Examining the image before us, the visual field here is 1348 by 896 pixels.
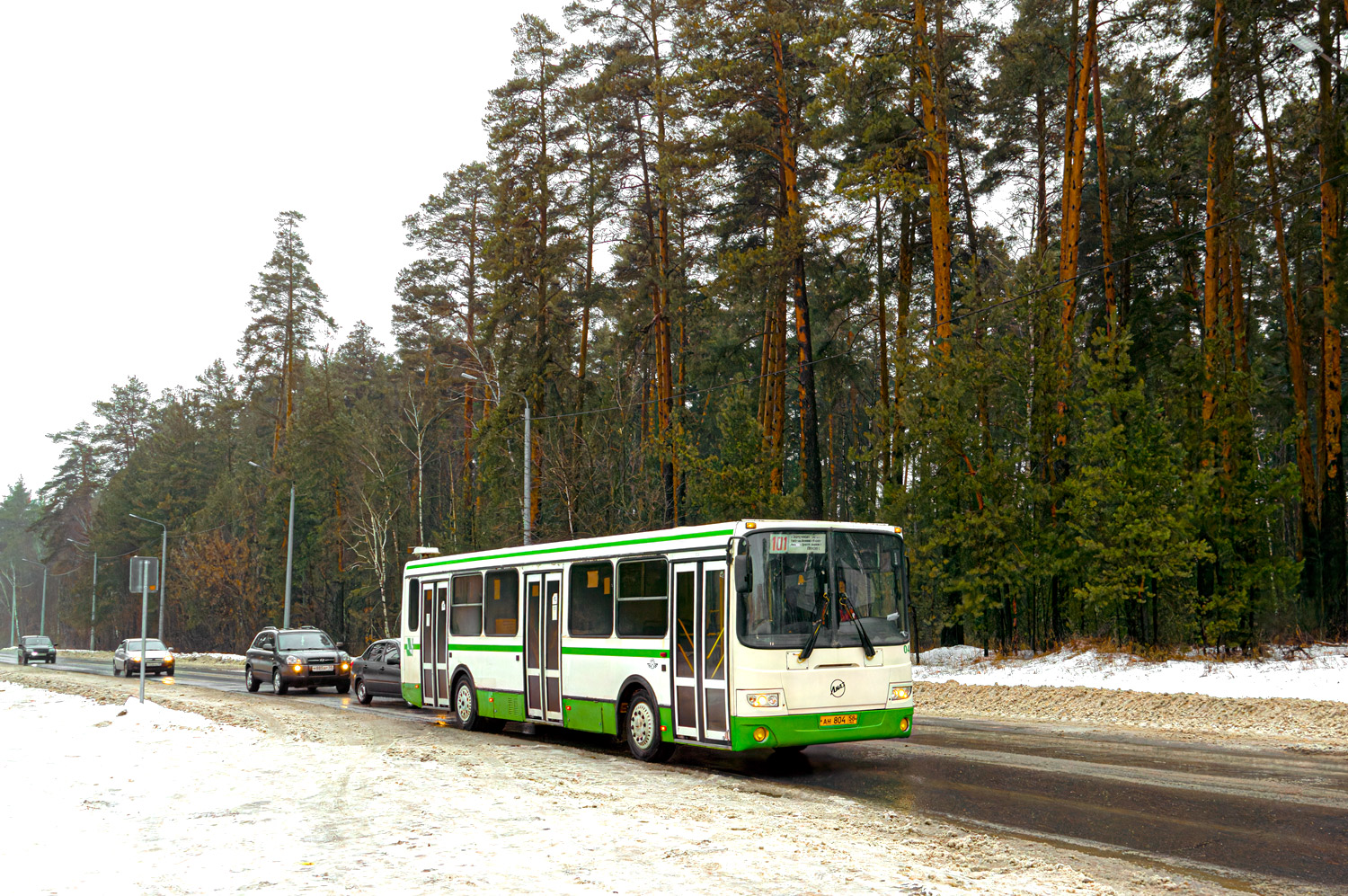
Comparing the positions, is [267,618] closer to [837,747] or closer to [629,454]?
[629,454]

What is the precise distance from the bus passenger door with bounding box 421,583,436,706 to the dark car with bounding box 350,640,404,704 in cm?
477

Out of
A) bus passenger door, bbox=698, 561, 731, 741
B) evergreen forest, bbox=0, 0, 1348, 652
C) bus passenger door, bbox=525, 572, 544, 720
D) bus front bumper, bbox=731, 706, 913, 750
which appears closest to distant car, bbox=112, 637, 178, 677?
evergreen forest, bbox=0, 0, 1348, 652

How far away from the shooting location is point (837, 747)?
53.0 feet

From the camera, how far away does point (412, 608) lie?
2188cm

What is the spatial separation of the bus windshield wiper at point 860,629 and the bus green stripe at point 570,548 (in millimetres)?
1596

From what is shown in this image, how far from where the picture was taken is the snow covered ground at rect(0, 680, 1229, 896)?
22.9ft

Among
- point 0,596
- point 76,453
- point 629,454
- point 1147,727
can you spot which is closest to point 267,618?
point 629,454

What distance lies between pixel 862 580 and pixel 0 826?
9.18 metres

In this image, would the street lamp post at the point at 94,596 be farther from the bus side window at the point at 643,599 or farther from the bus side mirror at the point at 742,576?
the bus side mirror at the point at 742,576

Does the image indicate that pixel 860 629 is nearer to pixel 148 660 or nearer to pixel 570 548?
pixel 570 548

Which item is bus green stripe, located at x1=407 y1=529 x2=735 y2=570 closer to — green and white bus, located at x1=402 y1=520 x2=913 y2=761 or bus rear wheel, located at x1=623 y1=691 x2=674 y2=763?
green and white bus, located at x1=402 y1=520 x2=913 y2=761

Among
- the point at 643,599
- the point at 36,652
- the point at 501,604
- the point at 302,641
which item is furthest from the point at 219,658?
the point at 643,599

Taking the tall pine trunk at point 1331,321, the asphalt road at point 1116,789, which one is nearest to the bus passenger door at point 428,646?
the asphalt road at point 1116,789

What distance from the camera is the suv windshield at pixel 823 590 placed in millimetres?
12633
